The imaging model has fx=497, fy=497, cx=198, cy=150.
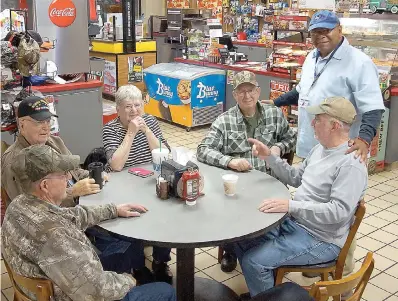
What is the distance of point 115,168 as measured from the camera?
3211 mm

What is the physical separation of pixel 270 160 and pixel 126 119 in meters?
1.03

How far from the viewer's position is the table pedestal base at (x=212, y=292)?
320 centimetres

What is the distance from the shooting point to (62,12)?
17.1ft

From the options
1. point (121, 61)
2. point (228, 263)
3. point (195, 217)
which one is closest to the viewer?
point (195, 217)

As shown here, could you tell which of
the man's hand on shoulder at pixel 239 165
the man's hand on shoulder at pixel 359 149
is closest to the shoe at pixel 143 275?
the man's hand on shoulder at pixel 239 165

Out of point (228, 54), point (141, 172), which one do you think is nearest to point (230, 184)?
point (141, 172)

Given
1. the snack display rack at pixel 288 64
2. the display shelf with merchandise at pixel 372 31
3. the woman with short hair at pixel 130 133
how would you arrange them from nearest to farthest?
the woman with short hair at pixel 130 133
the display shelf with merchandise at pixel 372 31
the snack display rack at pixel 288 64

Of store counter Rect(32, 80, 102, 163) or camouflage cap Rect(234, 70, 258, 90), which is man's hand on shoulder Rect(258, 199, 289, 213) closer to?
camouflage cap Rect(234, 70, 258, 90)

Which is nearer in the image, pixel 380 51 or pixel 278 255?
pixel 278 255

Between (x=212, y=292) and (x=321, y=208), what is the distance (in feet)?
3.47

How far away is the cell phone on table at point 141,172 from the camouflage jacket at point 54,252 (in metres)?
1.02

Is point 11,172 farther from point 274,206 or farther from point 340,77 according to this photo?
point 340,77

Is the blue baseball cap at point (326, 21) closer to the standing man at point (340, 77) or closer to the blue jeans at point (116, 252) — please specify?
the standing man at point (340, 77)

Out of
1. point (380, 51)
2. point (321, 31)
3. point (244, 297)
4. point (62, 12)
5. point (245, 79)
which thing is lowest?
point (244, 297)
